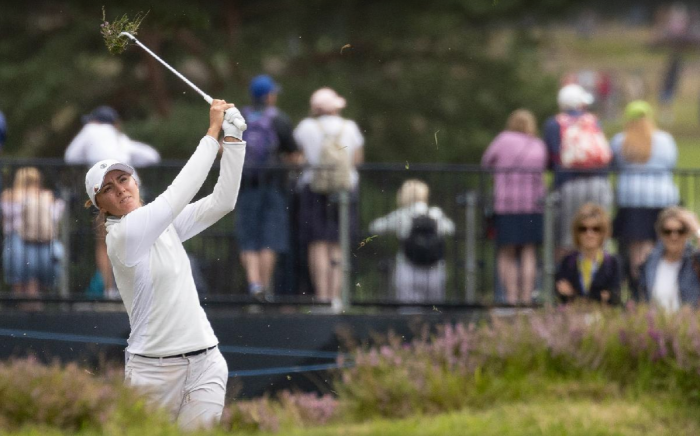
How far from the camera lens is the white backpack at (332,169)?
11.3 m

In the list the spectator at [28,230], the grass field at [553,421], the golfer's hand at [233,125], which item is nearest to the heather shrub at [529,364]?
the grass field at [553,421]

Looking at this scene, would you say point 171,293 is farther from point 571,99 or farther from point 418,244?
point 571,99

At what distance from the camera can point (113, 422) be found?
6324 millimetres

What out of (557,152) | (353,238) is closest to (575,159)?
(557,152)

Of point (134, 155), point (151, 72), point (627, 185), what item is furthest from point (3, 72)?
point (627, 185)

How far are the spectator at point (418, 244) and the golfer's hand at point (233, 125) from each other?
17.2 ft

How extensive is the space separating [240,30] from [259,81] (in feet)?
40.4

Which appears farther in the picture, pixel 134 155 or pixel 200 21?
pixel 200 21

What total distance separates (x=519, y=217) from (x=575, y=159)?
70cm

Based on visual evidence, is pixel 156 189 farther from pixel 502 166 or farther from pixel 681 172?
pixel 681 172

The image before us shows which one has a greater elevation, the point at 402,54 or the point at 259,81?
the point at 402,54

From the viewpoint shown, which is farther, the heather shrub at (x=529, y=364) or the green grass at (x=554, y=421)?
the heather shrub at (x=529, y=364)

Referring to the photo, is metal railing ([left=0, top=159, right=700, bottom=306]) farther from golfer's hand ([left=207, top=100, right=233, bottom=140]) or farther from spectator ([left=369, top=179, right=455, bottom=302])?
golfer's hand ([left=207, top=100, right=233, bottom=140])

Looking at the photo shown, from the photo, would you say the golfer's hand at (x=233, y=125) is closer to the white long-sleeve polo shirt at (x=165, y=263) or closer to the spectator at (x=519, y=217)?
the white long-sleeve polo shirt at (x=165, y=263)
